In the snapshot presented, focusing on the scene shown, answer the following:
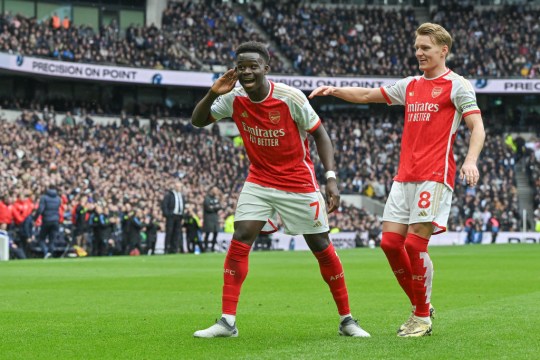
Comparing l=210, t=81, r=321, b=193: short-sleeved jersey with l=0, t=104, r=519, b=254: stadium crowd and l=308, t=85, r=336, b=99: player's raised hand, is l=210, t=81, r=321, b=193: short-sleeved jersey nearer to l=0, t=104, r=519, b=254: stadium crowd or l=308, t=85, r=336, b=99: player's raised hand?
l=308, t=85, r=336, b=99: player's raised hand

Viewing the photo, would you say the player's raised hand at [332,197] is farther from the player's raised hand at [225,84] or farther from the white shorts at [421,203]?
the player's raised hand at [225,84]

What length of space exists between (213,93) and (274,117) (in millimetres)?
548

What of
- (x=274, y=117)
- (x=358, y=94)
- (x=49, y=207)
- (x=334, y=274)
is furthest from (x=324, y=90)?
(x=49, y=207)

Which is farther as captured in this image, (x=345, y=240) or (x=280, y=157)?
(x=345, y=240)

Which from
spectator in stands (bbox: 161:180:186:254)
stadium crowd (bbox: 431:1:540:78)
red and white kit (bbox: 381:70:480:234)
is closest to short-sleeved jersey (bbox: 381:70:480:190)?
red and white kit (bbox: 381:70:480:234)

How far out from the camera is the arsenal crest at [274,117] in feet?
26.1

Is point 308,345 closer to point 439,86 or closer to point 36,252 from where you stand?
point 439,86

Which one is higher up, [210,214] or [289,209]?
[289,209]

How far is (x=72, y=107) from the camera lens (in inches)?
1896

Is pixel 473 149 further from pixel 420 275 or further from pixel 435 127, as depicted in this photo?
pixel 420 275

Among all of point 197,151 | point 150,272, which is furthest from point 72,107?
point 150,272

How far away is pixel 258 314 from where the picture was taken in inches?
393

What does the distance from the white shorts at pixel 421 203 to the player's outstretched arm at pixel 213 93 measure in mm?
1634

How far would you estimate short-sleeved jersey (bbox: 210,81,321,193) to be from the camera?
26.2 feet
